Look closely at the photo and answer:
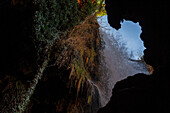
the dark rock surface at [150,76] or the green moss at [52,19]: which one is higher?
the green moss at [52,19]

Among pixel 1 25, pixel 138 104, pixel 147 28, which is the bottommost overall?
pixel 138 104

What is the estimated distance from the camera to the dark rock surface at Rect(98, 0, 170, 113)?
51 centimetres

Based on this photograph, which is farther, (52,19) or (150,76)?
(52,19)

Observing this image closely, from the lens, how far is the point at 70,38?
3.71 meters

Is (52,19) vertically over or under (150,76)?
over

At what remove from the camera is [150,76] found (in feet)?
2.06

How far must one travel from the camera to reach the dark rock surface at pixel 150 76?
1.66 ft

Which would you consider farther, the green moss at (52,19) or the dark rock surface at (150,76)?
the green moss at (52,19)

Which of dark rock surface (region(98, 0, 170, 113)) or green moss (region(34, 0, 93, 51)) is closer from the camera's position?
dark rock surface (region(98, 0, 170, 113))

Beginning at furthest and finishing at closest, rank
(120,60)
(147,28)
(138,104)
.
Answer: (120,60), (147,28), (138,104)

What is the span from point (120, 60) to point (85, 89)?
4.51m

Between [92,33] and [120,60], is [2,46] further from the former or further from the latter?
[120,60]

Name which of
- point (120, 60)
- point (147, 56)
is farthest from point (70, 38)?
point (120, 60)

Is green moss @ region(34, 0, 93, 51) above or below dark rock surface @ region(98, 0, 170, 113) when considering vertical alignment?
above
